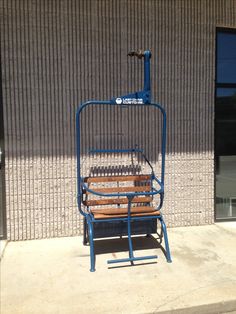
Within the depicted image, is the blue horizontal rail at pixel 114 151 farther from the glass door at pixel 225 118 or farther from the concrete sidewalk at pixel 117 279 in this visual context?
the glass door at pixel 225 118

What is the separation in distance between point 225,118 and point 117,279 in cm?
279

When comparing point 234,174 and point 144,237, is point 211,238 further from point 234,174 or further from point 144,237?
point 234,174

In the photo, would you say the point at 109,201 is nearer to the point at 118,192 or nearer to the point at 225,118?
the point at 118,192

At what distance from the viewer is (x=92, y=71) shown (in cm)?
385

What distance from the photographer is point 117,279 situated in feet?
9.21

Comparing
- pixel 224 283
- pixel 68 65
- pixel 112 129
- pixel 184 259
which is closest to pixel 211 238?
pixel 184 259

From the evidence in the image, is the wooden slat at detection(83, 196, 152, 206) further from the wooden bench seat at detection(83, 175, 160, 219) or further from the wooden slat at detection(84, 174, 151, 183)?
the wooden slat at detection(84, 174, 151, 183)

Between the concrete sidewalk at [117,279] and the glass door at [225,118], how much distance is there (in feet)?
2.87

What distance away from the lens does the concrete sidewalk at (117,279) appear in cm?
242

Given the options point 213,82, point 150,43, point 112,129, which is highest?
point 150,43

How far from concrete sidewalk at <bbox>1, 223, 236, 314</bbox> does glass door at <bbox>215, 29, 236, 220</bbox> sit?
87 centimetres

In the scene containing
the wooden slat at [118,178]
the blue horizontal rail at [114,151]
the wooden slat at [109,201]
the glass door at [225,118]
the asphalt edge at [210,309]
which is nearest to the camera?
the asphalt edge at [210,309]

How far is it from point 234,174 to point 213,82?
1383 millimetres

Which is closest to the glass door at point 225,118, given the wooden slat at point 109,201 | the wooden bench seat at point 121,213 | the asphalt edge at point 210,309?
the wooden slat at point 109,201
